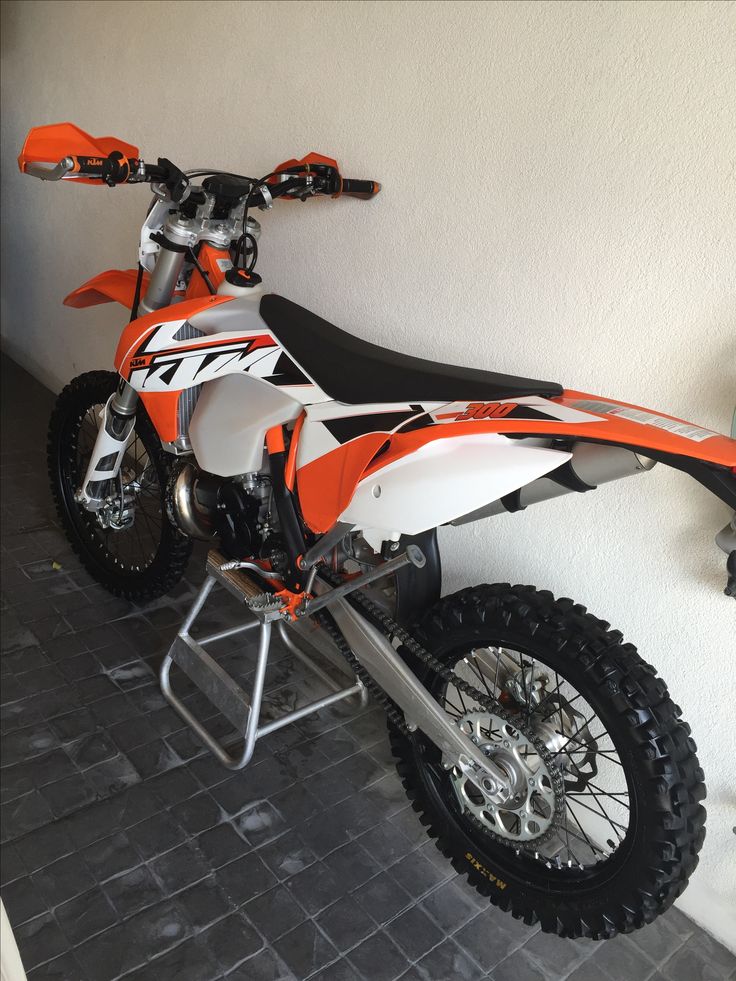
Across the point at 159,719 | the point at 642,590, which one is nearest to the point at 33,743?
the point at 159,719

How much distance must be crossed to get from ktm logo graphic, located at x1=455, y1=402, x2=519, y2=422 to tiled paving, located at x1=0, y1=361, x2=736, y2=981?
997 mm

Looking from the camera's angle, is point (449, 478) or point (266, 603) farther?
point (266, 603)

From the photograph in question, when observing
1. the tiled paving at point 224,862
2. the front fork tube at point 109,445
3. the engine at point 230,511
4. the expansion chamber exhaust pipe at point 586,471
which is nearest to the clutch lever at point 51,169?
the front fork tube at point 109,445

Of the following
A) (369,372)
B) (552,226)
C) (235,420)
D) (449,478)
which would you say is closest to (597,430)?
(449,478)

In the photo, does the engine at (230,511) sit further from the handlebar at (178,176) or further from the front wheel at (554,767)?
the handlebar at (178,176)

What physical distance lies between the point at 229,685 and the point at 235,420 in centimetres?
62

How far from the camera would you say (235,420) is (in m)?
1.67

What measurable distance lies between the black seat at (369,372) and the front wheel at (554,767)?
391 mm

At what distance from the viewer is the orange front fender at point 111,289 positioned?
2.04m

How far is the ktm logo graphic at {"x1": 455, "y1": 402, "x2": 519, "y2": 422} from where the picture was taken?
1240 millimetres

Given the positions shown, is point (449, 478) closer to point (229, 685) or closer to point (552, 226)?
point (552, 226)

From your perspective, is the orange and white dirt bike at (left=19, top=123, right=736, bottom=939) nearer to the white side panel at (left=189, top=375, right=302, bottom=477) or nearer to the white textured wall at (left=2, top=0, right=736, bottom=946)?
the white side panel at (left=189, top=375, right=302, bottom=477)

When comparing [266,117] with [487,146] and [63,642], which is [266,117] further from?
[63,642]

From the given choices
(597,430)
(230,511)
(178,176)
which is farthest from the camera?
(230,511)
